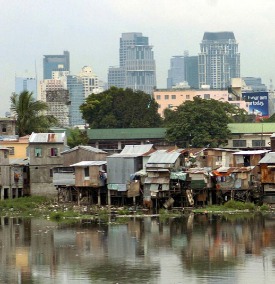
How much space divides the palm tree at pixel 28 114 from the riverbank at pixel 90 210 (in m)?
12.1

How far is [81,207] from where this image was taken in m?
54.2

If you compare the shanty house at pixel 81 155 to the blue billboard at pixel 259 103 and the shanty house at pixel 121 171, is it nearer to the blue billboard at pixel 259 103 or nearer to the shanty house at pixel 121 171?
the shanty house at pixel 121 171

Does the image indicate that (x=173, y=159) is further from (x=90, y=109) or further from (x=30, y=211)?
(x=90, y=109)

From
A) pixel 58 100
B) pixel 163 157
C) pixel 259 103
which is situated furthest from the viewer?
pixel 259 103

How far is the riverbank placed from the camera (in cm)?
5047

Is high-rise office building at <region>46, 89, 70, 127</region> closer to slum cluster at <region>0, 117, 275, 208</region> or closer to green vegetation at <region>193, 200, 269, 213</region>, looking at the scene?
slum cluster at <region>0, 117, 275, 208</region>

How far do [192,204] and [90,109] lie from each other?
35894 mm

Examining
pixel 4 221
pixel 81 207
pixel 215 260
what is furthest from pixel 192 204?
pixel 215 260

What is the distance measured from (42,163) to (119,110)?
29860mm

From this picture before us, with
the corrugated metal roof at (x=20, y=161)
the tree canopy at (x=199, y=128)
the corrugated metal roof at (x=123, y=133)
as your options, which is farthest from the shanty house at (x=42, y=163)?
the corrugated metal roof at (x=123, y=133)

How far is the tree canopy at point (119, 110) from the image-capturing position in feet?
287

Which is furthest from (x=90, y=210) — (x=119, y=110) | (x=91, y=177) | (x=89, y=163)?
(x=119, y=110)

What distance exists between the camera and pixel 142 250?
3834cm

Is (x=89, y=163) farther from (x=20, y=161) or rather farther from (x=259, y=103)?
(x=259, y=103)
